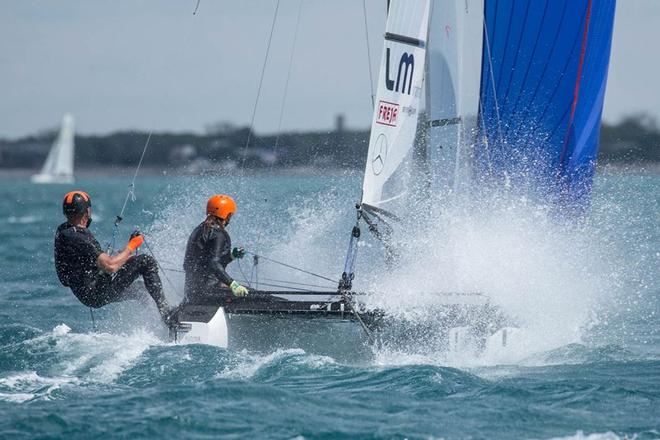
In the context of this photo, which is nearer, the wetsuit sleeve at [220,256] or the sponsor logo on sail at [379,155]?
the wetsuit sleeve at [220,256]

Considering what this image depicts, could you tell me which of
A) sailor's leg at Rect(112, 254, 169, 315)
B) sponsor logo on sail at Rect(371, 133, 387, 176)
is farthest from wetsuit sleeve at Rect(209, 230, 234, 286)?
sponsor logo on sail at Rect(371, 133, 387, 176)

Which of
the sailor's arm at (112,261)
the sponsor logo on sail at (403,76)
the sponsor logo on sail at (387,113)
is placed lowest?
the sailor's arm at (112,261)

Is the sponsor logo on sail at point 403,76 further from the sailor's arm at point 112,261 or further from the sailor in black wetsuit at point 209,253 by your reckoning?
the sailor's arm at point 112,261

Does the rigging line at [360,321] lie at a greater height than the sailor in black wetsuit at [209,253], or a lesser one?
lesser

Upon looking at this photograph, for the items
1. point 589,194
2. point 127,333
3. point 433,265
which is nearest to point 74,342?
point 127,333

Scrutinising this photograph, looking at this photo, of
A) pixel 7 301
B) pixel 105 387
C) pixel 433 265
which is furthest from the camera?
pixel 7 301

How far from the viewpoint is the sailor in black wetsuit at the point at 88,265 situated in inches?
317

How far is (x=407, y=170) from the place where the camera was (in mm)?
8844

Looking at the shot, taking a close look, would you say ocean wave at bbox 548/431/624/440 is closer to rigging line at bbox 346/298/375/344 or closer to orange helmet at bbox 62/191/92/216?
rigging line at bbox 346/298/375/344

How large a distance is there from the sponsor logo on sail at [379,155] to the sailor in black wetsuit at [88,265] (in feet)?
5.99

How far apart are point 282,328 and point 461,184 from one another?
232 centimetres

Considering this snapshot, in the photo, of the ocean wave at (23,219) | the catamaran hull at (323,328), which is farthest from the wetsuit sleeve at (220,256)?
the ocean wave at (23,219)

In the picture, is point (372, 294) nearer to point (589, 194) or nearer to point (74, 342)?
point (74, 342)

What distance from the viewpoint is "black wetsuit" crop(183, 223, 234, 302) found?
8.09 m
